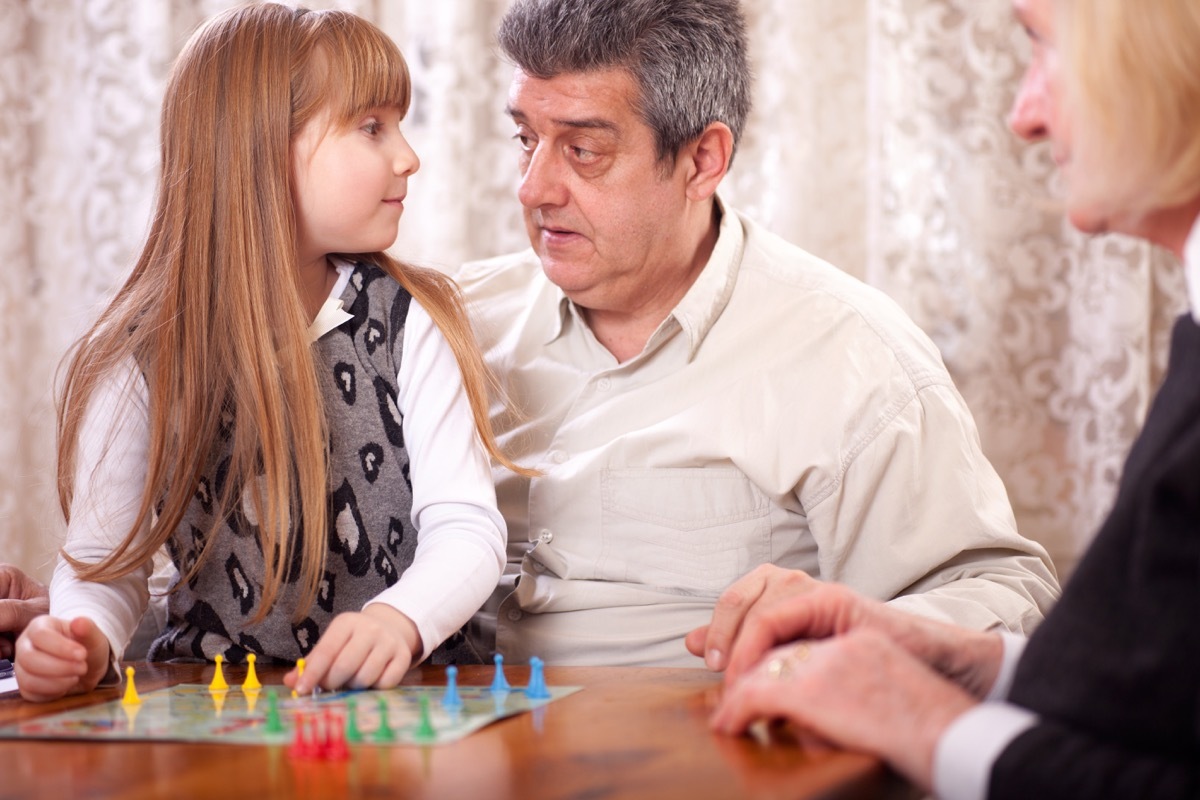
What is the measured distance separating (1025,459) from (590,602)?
1586mm

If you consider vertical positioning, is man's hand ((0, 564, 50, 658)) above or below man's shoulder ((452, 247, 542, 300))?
below

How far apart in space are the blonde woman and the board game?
0.23m

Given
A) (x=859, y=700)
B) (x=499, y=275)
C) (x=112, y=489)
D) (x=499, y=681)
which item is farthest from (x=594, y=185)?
(x=859, y=700)

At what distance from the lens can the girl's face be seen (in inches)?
63.7

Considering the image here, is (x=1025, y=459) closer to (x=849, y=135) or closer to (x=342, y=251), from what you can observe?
(x=849, y=135)

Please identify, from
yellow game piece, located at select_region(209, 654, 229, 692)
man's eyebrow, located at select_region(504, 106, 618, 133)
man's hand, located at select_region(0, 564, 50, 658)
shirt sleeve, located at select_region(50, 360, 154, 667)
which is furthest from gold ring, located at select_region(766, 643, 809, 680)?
man's eyebrow, located at select_region(504, 106, 618, 133)

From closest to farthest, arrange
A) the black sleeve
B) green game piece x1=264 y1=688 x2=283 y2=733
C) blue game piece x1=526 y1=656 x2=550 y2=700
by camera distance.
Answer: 1. the black sleeve
2. green game piece x1=264 y1=688 x2=283 y2=733
3. blue game piece x1=526 y1=656 x2=550 y2=700

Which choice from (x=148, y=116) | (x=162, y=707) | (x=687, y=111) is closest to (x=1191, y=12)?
(x=162, y=707)

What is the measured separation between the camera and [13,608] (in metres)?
1.52

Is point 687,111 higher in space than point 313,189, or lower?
higher

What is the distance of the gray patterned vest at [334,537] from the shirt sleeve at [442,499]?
0.12 ft

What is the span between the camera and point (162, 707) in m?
1.18

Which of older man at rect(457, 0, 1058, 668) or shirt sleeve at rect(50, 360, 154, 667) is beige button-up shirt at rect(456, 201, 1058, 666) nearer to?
older man at rect(457, 0, 1058, 668)

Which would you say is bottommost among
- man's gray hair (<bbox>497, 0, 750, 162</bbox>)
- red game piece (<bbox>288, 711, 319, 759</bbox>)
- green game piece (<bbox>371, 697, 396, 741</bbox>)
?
green game piece (<bbox>371, 697, 396, 741</bbox>)
